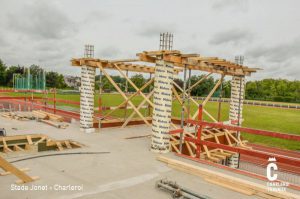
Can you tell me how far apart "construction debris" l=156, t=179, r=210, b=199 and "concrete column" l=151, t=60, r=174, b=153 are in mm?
3372

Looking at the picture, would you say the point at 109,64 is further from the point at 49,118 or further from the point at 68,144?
the point at 49,118

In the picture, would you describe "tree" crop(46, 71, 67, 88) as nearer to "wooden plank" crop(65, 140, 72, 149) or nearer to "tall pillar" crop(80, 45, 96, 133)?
"tall pillar" crop(80, 45, 96, 133)

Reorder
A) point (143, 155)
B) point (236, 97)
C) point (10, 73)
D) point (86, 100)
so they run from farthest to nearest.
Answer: point (10, 73) → point (236, 97) → point (86, 100) → point (143, 155)

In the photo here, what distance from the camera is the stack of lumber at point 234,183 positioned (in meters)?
5.95

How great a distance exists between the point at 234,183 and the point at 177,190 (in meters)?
1.57

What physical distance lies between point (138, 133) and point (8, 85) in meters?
78.5

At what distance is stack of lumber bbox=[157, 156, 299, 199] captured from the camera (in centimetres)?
595

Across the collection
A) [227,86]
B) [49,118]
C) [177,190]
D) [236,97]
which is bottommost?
[177,190]

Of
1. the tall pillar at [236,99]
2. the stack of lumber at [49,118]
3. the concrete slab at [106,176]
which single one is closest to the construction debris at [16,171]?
the concrete slab at [106,176]

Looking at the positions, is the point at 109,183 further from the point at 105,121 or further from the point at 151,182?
the point at 105,121

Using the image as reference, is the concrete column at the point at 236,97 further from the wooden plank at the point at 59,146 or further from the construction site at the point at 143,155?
the wooden plank at the point at 59,146

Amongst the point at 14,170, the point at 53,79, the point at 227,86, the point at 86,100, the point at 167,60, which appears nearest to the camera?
the point at 14,170

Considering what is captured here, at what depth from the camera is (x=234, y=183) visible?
21.5 feet

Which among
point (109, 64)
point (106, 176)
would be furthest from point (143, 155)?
point (109, 64)
